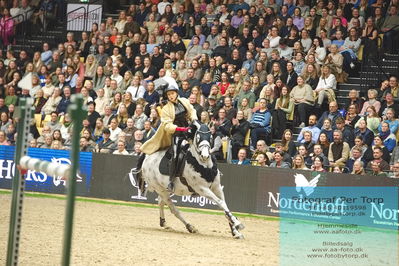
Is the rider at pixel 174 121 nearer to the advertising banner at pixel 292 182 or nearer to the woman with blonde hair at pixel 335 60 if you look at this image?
the advertising banner at pixel 292 182

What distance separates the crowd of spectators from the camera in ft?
63.3

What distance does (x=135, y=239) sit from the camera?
1387cm

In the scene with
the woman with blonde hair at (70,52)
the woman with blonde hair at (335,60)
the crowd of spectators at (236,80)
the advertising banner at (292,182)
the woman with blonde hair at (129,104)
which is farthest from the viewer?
the woman with blonde hair at (70,52)

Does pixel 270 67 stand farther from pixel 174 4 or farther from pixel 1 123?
pixel 1 123

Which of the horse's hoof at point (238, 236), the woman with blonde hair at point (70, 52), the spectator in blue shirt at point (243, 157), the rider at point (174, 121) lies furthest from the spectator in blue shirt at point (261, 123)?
the woman with blonde hair at point (70, 52)

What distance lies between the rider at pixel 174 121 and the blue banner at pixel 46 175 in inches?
258

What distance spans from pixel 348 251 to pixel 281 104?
917 centimetres

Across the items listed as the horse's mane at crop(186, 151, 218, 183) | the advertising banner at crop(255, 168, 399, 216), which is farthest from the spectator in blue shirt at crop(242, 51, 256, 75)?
the horse's mane at crop(186, 151, 218, 183)

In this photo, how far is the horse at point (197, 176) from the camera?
13953 millimetres

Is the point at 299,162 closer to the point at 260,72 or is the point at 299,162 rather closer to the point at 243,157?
the point at 243,157

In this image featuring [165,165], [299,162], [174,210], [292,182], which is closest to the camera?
[165,165]

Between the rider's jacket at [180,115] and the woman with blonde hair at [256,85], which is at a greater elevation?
the woman with blonde hair at [256,85]

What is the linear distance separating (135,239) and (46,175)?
8.46 meters

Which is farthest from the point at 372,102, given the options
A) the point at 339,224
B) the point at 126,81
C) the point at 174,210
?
the point at 126,81
